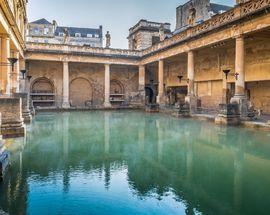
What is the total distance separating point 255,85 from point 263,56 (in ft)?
9.12

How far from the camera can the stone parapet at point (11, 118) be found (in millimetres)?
9727

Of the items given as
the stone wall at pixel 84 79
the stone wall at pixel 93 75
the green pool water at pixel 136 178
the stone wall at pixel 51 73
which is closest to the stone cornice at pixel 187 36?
the stone wall at pixel 84 79

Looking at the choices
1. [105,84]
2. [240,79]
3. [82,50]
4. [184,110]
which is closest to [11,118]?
[240,79]

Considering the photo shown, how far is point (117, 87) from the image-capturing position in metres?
33.5

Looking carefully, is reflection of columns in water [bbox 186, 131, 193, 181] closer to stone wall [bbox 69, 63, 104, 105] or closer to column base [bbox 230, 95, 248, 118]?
column base [bbox 230, 95, 248, 118]

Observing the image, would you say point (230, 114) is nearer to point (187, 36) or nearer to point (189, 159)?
point (189, 159)

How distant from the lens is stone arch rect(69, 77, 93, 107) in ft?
102

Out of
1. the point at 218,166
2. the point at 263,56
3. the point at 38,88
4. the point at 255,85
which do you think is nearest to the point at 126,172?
the point at 218,166

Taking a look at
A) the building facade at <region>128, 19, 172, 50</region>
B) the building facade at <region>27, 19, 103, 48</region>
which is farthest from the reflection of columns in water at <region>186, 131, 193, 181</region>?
the building facade at <region>27, 19, 103, 48</region>

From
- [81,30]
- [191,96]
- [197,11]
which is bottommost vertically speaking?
[191,96]

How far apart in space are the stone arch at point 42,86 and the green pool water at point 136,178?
21882 mm

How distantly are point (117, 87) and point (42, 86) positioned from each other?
8.88m

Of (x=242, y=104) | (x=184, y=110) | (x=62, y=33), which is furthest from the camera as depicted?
(x=62, y=33)

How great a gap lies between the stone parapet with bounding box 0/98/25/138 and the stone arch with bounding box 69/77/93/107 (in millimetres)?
21171
